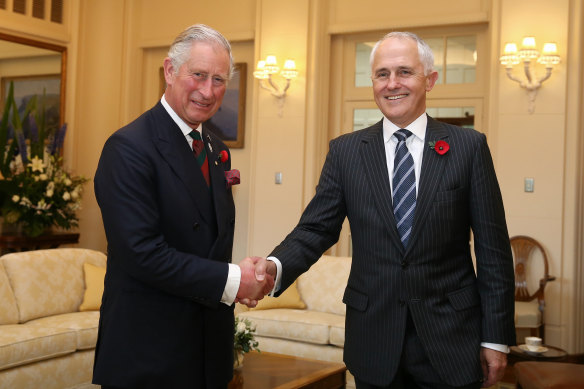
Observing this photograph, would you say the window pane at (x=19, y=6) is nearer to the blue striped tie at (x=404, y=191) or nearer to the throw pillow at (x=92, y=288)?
the throw pillow at (x=92, y=288)

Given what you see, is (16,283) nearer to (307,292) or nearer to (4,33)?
(307,292)

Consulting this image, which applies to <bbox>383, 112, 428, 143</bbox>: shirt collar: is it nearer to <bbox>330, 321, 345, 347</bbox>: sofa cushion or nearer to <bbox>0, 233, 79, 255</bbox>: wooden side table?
<bbox>330, 321, 345, 347</bbox>: sofa cushion

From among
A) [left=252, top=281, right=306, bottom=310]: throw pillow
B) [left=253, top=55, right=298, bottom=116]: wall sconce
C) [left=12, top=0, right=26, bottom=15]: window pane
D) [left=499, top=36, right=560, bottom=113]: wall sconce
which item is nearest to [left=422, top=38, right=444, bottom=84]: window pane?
[left=499, top=36, right=560, bottom=113]: wall sconce

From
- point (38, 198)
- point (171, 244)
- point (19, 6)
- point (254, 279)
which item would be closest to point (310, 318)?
point (38, 198)

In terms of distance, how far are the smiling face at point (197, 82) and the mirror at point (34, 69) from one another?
233 inches

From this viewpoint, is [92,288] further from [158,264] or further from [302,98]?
[158,264]

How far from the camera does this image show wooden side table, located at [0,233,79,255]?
670 centimetres

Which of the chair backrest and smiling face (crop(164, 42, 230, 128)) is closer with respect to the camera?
smiling face (crop(164, 42, 230, 128))

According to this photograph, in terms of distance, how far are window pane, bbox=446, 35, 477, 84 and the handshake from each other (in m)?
5.15

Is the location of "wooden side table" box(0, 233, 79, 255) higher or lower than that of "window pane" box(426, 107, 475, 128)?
lower

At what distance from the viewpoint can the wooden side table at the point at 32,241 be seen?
6699mm

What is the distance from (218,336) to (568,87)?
16.6 ft

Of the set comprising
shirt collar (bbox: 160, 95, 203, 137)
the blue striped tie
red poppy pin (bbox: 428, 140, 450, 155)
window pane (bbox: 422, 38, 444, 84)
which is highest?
window pane (bbox: 422, 38, 444, 84)

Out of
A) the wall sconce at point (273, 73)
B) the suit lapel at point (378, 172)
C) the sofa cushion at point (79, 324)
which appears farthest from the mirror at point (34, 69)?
the suit lapel at point (378, 172)
